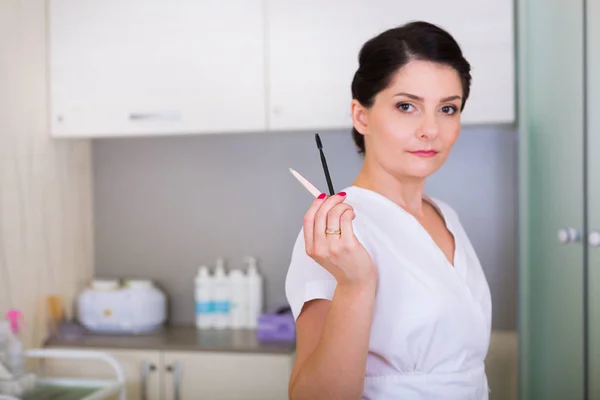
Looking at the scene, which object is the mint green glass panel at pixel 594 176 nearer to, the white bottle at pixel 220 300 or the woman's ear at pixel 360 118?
the woman's ear at pixel 360 118

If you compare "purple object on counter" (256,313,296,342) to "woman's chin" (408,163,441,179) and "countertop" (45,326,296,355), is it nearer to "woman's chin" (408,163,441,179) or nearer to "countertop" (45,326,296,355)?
"countertop" (45,326,296,355)

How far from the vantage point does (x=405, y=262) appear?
1.22 meters

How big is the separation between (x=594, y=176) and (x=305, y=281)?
846 mm

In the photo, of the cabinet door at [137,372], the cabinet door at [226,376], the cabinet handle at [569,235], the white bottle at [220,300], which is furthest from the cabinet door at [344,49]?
the cabinet door at [137,372]

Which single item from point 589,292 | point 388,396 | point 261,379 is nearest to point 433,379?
point 388,396

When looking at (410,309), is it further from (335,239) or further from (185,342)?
(185,342)

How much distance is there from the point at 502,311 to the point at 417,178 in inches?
54.8

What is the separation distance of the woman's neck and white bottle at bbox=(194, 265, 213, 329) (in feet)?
4.65

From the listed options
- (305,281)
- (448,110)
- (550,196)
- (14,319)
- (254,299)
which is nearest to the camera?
(305,281)

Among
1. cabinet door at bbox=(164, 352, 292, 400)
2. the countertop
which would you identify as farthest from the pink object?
cabinet door at bbox=(164, 352, 292, 400)

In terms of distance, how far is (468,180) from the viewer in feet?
8.45

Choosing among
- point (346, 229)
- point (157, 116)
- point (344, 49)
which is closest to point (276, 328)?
point (157, 116)

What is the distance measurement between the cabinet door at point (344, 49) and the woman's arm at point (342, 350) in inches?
52.1

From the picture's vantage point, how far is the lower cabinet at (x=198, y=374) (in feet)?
7.71
